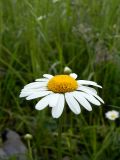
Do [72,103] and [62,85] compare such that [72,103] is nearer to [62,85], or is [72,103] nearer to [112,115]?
[62,85]

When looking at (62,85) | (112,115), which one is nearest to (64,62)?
(112,115)

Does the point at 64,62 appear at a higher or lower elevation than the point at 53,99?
higher

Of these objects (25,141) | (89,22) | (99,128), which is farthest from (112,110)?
(89,22)

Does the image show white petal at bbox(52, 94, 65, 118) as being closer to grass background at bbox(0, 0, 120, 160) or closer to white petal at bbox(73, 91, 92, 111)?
white petal at bbox(73, 91, 92, 111)

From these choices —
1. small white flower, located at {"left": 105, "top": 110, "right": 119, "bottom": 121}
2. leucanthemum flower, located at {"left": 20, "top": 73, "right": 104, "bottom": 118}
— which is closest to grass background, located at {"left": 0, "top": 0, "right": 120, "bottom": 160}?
small white flower, located at {"left": 105, "top": 110, "right": 119, "bottom": 121}

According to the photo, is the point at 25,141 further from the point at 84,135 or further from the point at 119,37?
the point at 119,37

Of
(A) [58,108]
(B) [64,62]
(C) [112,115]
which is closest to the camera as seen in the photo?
(A) [58,108]
